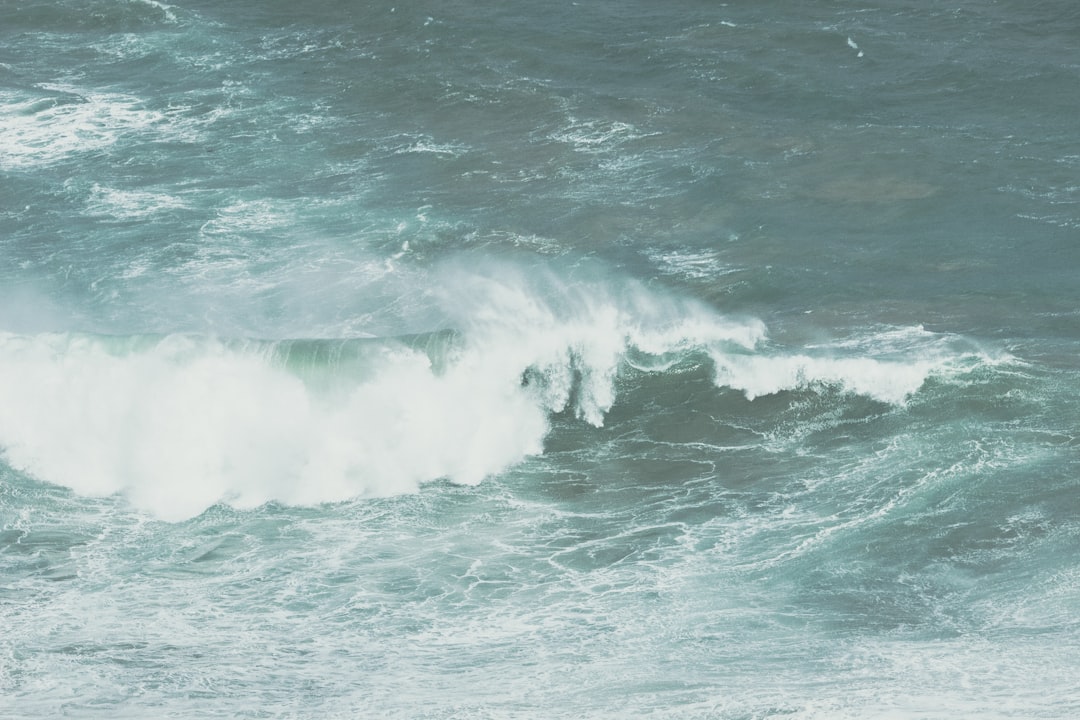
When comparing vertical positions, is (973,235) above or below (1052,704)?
above

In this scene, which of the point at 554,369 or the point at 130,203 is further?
the point at 130,203

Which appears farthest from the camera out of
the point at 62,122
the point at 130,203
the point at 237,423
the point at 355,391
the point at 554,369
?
the point at 62,122

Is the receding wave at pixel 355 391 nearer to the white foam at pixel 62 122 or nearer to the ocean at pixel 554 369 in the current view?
the ocean at pixel 554 369

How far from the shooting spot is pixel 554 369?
3022 cm

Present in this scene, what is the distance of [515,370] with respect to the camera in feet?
98.7

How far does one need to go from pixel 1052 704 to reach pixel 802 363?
35.0 feet

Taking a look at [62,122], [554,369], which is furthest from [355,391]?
[62,122]

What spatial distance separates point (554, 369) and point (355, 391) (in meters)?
3.98

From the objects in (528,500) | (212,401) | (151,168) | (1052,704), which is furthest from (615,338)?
(151,168)

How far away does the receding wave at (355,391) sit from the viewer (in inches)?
1112

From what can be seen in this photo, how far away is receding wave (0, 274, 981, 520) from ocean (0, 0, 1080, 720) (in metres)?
0.09

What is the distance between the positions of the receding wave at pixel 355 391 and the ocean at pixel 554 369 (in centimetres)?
9

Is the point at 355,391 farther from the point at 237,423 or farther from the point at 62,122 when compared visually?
the point at 62,122

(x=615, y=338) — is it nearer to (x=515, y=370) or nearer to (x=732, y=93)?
(x=515, y=370)
